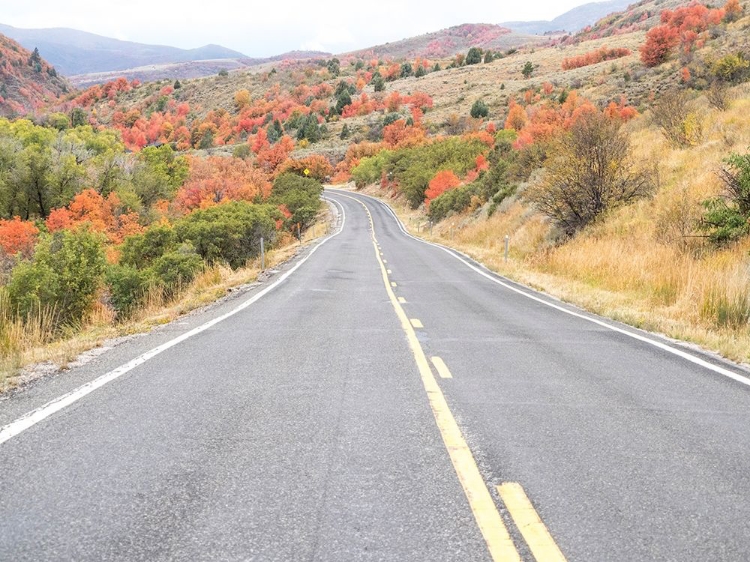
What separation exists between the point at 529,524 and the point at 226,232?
1264 inches

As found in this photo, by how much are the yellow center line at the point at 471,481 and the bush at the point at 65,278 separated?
14.4 metres

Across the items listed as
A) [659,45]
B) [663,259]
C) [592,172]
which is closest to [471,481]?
[663,259]

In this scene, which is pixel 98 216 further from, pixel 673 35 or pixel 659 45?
pixel 673 35

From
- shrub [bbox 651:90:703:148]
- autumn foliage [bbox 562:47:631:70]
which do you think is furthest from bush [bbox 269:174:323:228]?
autumn foliage [bbox 562:47:631:70]

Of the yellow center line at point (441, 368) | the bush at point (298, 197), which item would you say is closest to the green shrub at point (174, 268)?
the yellow center line at point (441, 368)

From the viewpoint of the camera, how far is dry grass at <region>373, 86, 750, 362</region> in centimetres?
934

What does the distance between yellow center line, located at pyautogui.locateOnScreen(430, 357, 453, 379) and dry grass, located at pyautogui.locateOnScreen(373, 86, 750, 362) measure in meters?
3.79

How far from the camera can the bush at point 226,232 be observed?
32625mm

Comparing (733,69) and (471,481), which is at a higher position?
(733,69)

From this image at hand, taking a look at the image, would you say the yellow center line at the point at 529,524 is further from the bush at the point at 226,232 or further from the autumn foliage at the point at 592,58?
the autumn foliage at the point at 592,58

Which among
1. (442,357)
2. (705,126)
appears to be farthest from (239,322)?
(705,126)

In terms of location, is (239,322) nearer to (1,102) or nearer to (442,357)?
(442,357)

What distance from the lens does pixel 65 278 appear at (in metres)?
18.5

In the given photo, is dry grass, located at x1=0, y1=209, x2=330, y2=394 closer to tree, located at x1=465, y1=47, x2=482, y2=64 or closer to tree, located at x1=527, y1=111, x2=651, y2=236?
tree, located at x1=527, y1=111, x2=651, y2=236
